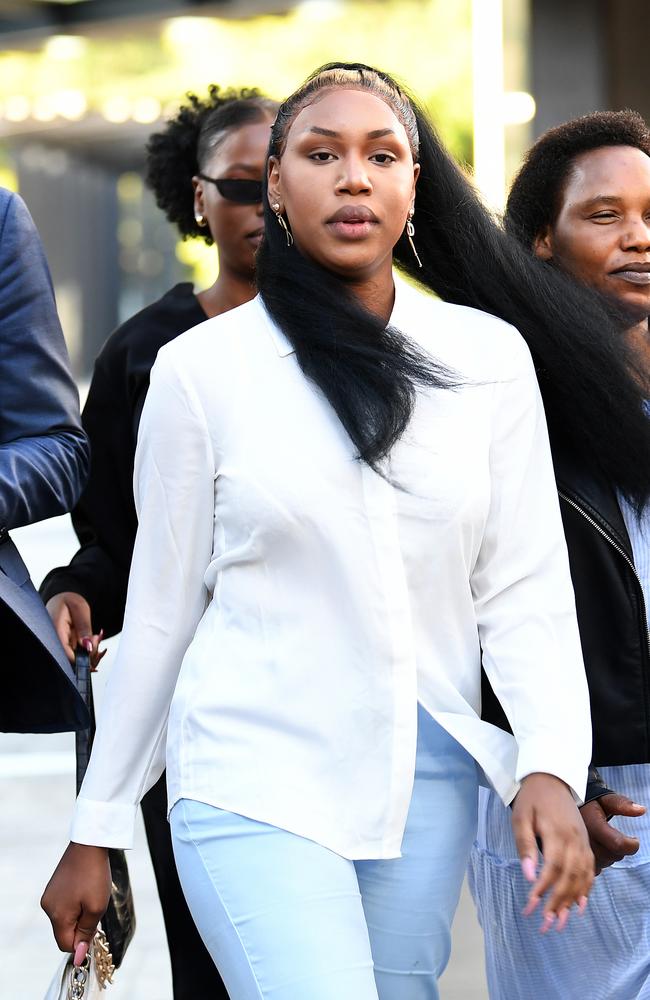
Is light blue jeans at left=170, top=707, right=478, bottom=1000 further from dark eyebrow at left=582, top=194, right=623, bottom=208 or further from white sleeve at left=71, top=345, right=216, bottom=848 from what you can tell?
dark eyebrow at left=582, top=194, right=623, bottom=208

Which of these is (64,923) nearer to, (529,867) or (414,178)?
(529,867)

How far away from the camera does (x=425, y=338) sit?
2416 mm

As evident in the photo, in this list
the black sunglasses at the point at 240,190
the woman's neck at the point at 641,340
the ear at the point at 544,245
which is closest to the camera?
the woman's neck at the point at 641,340

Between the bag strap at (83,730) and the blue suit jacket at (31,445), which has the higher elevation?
the blue suit jacket at (31,445)

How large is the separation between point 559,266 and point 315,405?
2.68 feet

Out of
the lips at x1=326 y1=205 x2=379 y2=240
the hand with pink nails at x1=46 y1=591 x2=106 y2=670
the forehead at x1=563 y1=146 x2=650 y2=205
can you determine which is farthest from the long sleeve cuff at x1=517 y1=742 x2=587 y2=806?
the forehead at x1=563 y1=146 x2=650 y2=205

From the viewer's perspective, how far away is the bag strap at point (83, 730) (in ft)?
9.04

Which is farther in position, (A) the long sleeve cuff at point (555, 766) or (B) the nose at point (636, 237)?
(B) the nose at point (636, 237)

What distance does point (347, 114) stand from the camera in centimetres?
238

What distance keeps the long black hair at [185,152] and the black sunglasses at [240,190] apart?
0.57 feet

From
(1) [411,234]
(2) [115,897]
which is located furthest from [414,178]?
(2) [115,897]

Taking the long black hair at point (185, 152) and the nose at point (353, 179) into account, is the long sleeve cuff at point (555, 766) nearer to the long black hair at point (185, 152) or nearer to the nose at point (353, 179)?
the nose at point (353, 179)

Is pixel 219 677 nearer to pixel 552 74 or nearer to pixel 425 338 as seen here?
pixel 425 338

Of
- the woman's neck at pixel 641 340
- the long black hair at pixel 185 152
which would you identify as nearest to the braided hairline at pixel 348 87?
the woman's neck at pixel 641 340
